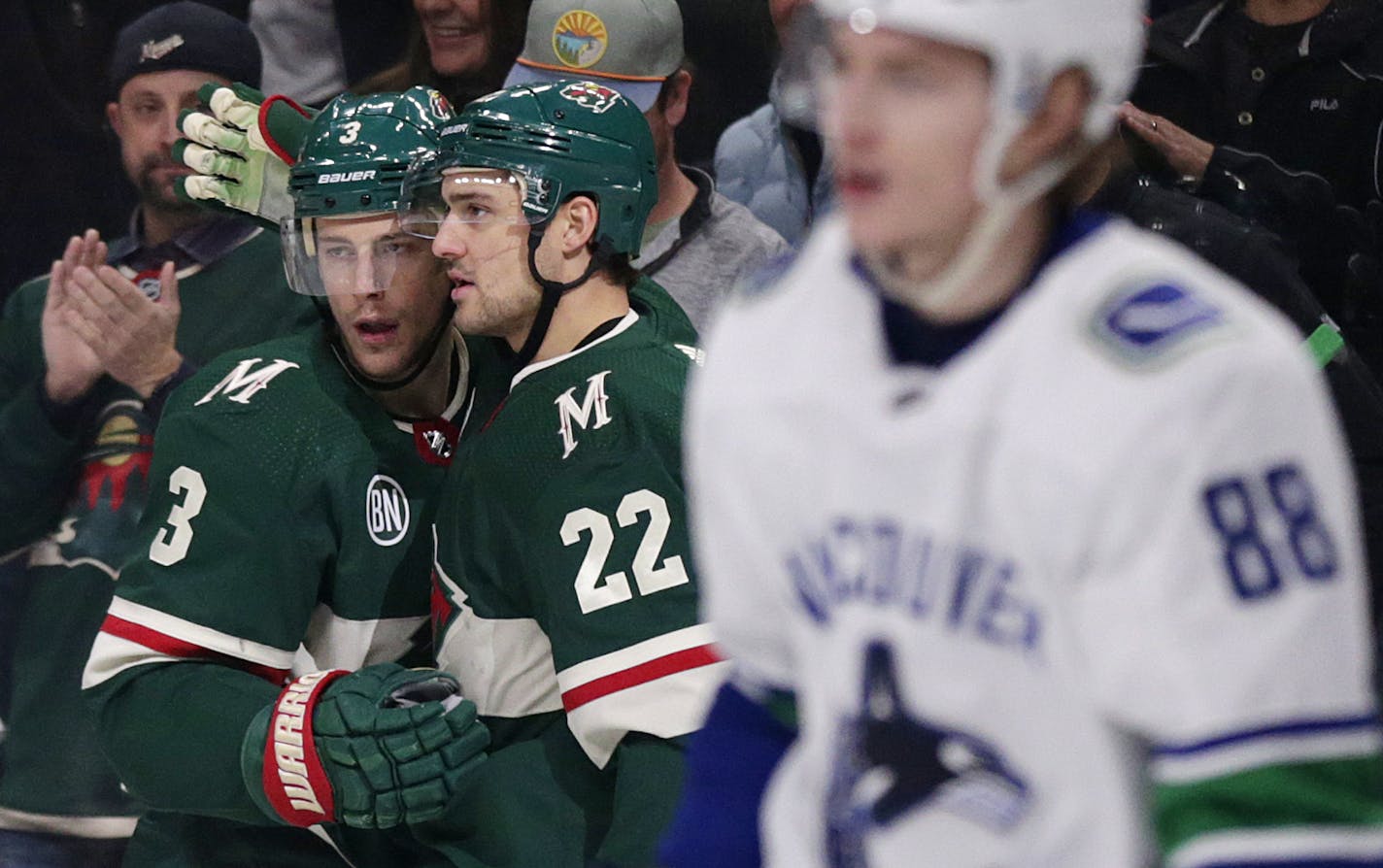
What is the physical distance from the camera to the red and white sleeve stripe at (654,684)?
2.12 metres

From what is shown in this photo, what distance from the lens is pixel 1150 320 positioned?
108 centimetres

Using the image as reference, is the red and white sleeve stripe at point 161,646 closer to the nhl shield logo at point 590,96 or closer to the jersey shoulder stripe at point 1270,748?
the nhl shield logo at point 590,96

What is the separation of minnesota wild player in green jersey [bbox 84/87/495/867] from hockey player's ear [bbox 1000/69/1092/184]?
49.1 inches

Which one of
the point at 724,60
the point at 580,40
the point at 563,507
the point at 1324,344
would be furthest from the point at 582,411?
the point at 724,60

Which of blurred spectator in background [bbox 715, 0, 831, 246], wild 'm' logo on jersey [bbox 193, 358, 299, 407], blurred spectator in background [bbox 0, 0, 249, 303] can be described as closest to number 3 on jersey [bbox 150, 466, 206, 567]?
wild 'm' logo on jersey [bbox 193, 358, 299, 407]

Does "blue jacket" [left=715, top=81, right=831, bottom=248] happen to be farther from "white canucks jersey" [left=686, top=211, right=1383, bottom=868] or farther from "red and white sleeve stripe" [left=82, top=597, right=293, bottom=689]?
"white canucks jersey" [left=686, top=211, right=1383, bottom=868]

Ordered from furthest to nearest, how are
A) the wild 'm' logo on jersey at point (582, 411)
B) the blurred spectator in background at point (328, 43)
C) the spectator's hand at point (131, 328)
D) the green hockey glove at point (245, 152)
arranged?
the blurred spectator in background at point (328, 43), the spectator's hand at point (131, 328), the green hockey glove at point (245, 152), the wild 'm' logo on jersey at point (582, 411)

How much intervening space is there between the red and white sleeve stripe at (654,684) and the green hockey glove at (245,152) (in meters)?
0.93

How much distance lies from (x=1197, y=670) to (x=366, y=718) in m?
1.36

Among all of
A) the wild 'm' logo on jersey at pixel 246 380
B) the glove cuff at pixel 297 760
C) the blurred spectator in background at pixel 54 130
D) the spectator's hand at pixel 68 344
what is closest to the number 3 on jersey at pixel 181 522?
the wild 'm' logo on jersey at pixel 246 380

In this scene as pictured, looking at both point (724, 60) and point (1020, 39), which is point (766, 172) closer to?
point (724, 60)

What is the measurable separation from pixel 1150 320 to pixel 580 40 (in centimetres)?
227

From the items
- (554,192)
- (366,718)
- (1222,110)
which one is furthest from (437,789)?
(1222,110)

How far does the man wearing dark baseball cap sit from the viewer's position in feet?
10.6
